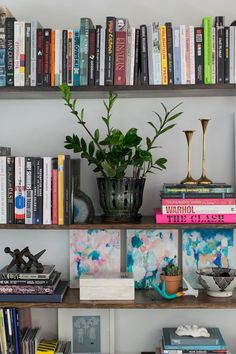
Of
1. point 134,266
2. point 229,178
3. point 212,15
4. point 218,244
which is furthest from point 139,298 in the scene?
point 212,15

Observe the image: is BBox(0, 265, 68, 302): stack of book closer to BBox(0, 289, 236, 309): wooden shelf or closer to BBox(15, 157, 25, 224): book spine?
BBox(0, 289, 236, 309): wooden shelf

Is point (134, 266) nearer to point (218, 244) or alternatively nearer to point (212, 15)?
point (218, 244)

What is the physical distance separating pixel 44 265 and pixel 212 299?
65 centimetres

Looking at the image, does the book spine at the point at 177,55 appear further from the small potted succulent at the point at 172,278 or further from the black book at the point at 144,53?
the small potted succulent at the point at 172,278

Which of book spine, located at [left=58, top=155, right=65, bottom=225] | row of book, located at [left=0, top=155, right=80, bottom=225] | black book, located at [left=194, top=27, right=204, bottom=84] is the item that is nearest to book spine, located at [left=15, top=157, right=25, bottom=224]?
row of book, located at [left=0, top=155, right=80, bottom=225]

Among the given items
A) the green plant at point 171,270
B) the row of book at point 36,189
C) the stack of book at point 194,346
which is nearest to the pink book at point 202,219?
the green plant at point 171,270

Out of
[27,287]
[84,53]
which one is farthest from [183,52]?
[27,287]

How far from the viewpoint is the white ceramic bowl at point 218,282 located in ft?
6.15

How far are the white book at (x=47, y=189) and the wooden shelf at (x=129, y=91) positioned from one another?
254 millimetres

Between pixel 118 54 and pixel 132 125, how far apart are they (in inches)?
13.1

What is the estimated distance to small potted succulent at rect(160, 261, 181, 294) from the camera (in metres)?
1.90

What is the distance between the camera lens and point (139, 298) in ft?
6.23

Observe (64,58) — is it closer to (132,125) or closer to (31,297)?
(132,125)

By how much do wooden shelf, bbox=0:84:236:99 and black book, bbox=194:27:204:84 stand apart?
3 centimetres
